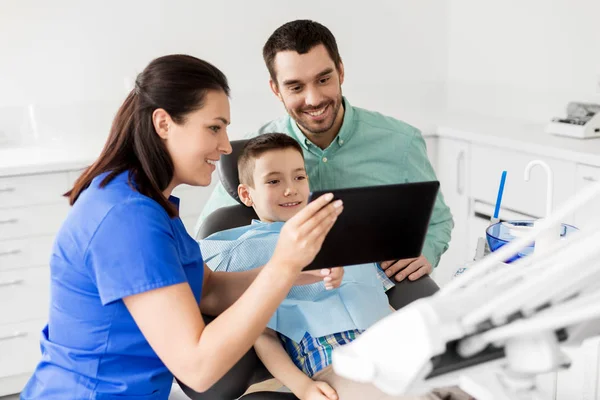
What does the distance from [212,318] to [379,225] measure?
53 centimetres

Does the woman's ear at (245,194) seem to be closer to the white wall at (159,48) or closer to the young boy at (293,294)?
the young boy at (293,294)

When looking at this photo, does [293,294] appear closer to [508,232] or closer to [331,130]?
[508,232]

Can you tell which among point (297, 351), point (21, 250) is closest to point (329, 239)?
point (297, 351)

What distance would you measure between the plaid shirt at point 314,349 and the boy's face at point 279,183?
1.20 ft

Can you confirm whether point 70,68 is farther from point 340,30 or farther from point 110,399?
point 110,399

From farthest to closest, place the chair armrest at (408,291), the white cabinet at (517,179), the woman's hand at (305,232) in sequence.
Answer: the white cabinet at (517,179) → the chair armrest at (408,291) → the woman's hand at (305,232)

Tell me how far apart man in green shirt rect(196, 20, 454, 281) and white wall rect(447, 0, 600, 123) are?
1271 millimetres

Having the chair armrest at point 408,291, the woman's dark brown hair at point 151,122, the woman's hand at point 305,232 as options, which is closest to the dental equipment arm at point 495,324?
the woman's hand at point 305,232

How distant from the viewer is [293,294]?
1.82 metres

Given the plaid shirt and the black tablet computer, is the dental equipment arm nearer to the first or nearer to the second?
the black tablet computer

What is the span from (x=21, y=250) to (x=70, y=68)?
0.92 metres

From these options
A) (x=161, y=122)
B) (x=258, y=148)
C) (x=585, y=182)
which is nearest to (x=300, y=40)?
(x=258, y=148)

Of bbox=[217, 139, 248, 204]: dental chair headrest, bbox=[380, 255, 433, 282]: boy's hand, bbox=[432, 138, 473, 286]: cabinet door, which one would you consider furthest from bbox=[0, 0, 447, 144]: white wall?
bbox=[380, 255, 433, 282]: boy's hand

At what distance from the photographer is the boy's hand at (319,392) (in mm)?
1551
